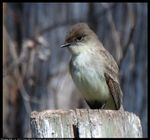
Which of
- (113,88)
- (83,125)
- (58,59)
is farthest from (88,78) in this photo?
(83,125)

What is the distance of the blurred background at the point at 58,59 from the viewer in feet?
22.2

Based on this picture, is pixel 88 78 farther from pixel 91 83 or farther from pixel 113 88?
pixel 113 88

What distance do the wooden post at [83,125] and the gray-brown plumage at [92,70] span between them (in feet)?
5.51

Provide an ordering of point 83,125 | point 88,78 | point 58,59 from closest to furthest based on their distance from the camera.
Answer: point 83,125
point 88,78
point 58,59

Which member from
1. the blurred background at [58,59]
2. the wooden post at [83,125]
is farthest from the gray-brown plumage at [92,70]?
the wooden post at [83,125]

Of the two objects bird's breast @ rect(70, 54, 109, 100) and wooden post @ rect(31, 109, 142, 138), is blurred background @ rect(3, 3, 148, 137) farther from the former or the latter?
wooden post @ rect(31, 109, 142, 138)

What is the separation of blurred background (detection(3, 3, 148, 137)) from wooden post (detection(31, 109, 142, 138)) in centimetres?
299

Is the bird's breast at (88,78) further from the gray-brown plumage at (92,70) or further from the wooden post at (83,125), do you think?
the wooden post at (83,125)

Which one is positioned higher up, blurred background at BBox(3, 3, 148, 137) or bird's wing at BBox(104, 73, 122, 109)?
blurred background at BBox(3, 3, 148, 137)

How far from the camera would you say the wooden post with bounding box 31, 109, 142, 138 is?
11.7 ft

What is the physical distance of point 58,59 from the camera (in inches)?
269

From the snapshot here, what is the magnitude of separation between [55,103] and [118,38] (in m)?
1.01

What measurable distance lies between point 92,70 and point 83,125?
1.80 metres

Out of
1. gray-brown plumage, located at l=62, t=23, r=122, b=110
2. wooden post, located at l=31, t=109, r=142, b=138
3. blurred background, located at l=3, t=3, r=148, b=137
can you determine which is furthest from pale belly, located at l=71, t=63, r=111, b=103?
wooden post, located at l=31, t=109, r=142, b=138
